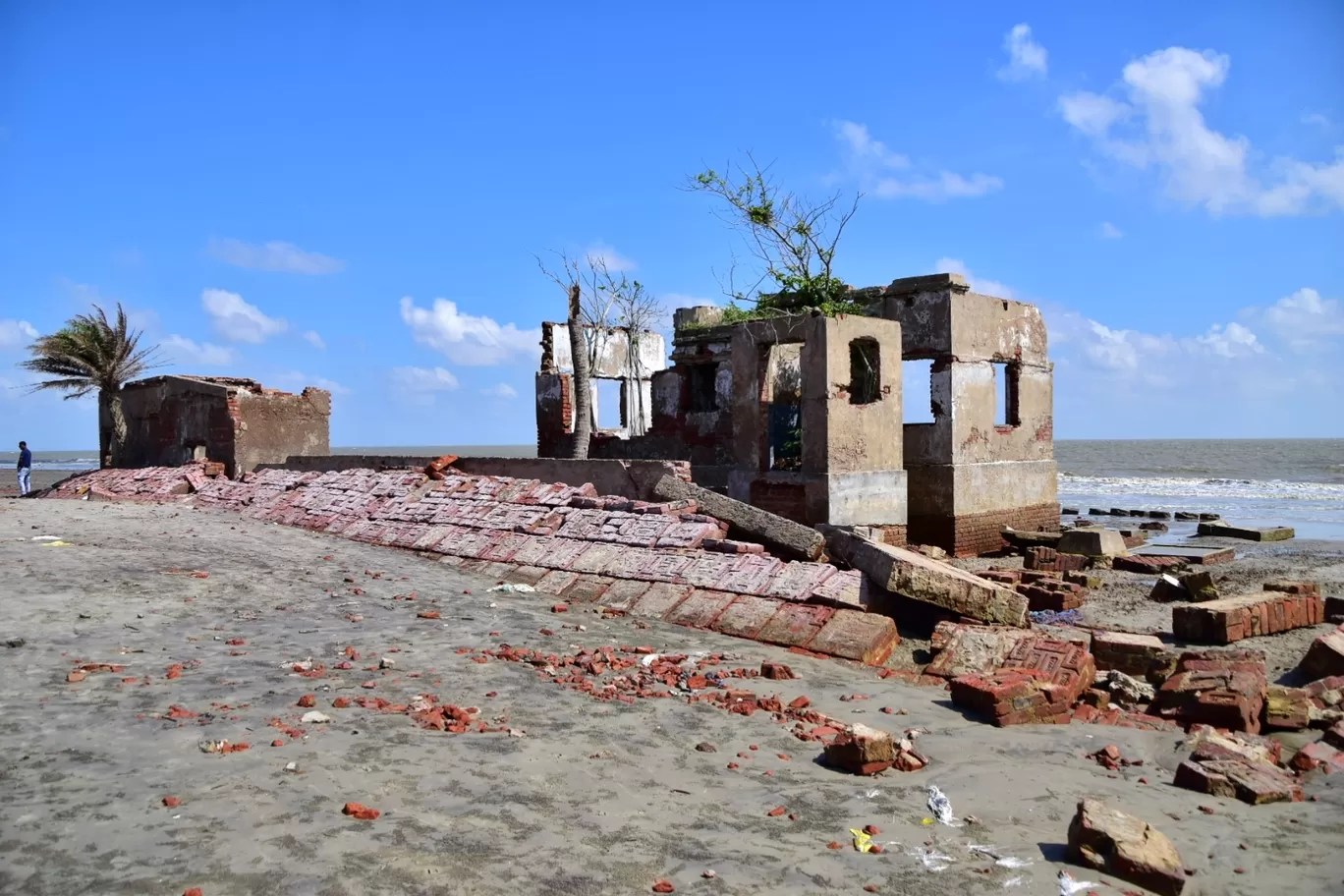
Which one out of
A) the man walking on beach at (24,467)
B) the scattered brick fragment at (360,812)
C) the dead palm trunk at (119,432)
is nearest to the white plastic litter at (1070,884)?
the scattered brick fragment at (360,812)

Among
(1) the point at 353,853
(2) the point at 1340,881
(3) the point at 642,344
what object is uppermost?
(3) the point at 642,344

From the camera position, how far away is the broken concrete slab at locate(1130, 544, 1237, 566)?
13.4 metres

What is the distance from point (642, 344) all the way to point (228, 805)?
21172 mm

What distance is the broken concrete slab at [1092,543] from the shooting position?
13258 millimetres

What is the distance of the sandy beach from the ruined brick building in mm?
4853

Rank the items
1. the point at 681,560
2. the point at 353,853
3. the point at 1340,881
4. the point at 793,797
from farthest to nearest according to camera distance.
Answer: the point at 681,560 → the point at 793,797 → the point at 1340,881 → the point at 353,853

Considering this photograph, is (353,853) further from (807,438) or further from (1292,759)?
(807,438)

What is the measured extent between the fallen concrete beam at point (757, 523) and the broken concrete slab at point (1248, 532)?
11517mm

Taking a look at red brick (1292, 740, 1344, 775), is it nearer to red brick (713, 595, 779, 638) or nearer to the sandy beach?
the sandy beach

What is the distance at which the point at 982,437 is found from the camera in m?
14.2

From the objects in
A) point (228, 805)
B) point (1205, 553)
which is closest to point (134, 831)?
point (228, 805)

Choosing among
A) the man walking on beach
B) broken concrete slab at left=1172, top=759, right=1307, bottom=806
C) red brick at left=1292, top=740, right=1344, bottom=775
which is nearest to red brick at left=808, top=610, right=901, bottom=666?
broken concrete slab at left=1172, top=759, right=1307, bottom=806

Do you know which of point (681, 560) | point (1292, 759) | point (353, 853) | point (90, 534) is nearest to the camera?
point (353, 853)

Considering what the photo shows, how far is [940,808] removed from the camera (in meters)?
4.32
